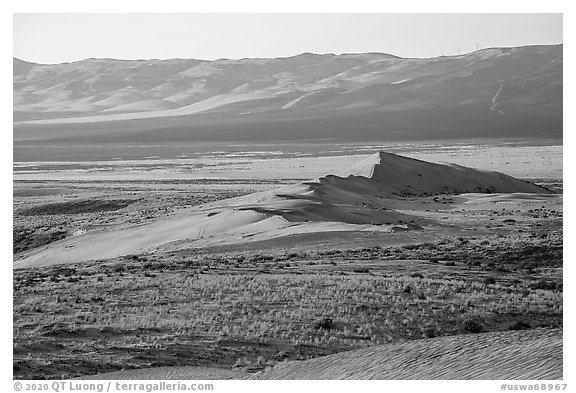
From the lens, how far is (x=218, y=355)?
1287cm

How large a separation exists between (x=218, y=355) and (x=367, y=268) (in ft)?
21.6

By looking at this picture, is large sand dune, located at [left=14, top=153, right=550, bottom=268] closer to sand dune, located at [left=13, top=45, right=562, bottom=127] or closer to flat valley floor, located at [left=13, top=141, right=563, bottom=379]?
flat valley floor, located at [left=13, top=141, right=563, bottom=379]

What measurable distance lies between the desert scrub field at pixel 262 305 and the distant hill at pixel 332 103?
72.4m

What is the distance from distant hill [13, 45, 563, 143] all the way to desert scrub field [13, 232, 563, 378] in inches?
2848

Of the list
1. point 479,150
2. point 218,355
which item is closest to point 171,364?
point 218,355

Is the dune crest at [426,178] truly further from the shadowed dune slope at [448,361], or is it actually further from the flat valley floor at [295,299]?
the shadowed dune slope at [448,361]

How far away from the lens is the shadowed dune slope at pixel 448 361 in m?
11.0

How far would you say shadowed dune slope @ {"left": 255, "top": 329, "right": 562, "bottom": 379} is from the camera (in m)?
Result: 11.0

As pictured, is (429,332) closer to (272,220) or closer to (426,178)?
(272,220)

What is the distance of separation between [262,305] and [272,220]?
11471 mm

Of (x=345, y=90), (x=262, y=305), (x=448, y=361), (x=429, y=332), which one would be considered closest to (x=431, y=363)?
(x=448, y=361)

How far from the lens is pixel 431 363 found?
1180 cm
